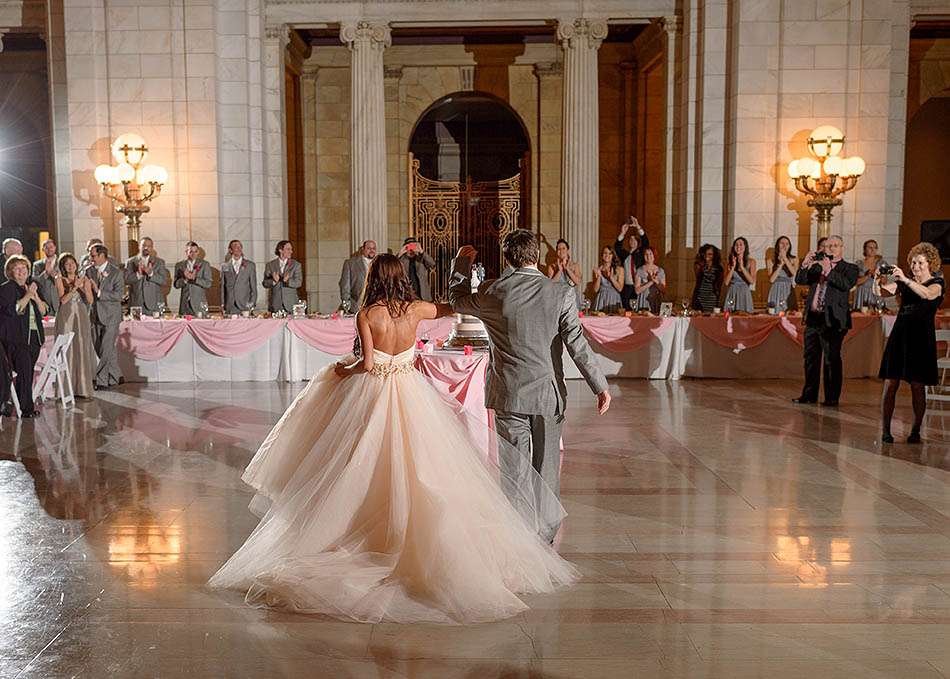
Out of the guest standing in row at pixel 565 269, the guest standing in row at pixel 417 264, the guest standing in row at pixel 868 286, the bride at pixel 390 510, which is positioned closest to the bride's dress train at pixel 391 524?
the bride at pixel 390 510

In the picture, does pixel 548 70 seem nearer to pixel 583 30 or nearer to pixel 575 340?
pixel 583 30

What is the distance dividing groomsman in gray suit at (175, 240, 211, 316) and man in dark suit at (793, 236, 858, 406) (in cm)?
862

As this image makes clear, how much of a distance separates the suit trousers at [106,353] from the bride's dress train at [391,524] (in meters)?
7.82

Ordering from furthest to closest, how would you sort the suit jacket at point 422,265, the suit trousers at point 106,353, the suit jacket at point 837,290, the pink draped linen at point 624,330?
the suit jacket at point 422,265, the pink draped linen at point 624,330, the suit trousers at point 106,353, the suit jacket at point 837,290

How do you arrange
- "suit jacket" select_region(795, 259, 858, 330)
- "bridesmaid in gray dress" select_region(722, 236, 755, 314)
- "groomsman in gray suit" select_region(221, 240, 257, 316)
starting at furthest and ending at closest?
"groomsman in gray suit" select_region(221, 240, 257, 316) < "bridesmaid in gray dress" select_region(722, 236, 755, 314) < "suit jacket" select_region(795, 259, 858, 330)

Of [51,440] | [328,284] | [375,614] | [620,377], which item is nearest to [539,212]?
[328,284]

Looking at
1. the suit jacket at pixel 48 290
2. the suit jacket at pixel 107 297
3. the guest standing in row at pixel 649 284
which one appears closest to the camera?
the suit jacket at pixel 107 297

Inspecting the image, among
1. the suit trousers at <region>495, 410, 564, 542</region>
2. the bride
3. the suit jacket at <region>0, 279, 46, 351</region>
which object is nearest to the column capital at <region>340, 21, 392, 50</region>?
the suit jacket at <region>0, 279, 46, 351</region>

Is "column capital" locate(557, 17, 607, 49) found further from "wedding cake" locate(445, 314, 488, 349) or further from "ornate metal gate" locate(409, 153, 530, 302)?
"wedding cake" locate(445, 314, 488, 349)

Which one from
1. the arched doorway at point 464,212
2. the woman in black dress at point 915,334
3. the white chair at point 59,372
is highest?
the arched doorway at point 464,212

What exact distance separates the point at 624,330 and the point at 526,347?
800 cm

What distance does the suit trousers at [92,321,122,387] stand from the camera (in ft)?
40.9

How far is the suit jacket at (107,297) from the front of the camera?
12.3 m

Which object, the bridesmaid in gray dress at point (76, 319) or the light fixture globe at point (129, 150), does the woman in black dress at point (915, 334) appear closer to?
the bridesmaid in gray dress at point (76, 319)
